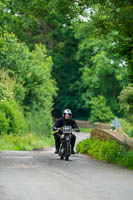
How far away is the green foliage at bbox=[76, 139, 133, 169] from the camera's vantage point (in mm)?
17281

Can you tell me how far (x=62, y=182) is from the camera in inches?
472

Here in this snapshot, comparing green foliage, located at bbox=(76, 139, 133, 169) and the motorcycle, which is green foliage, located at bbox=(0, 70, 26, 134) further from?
the motorcycle

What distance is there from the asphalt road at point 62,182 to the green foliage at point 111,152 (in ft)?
3.27

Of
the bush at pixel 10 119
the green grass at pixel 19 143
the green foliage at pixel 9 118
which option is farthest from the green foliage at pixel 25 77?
the green grass at pixel 19 143

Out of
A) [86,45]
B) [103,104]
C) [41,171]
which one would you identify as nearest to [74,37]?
[86,45]

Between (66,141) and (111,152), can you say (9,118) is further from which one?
(111,152)

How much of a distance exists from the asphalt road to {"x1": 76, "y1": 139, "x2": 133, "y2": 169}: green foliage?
3.27ft

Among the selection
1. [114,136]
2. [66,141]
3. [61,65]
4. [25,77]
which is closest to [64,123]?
[66,141]

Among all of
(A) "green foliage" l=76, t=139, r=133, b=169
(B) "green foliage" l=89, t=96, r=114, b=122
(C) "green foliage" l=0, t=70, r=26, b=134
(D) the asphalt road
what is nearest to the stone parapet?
(A) "green foliage" l=76, t=139, r=133, b=169

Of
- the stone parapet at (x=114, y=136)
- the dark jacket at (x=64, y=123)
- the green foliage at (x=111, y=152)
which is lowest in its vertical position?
the green foliage at (x=111, y=152)

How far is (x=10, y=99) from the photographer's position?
111 ft

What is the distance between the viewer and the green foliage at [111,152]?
56.7 feet

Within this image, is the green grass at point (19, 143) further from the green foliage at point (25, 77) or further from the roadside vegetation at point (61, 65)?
the green foliage at point (25, 77)

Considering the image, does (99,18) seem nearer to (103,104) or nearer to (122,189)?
(122,189)
